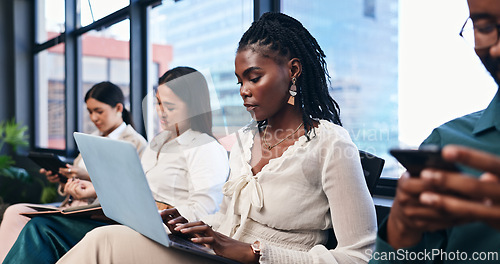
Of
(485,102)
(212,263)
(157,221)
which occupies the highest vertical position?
(485,102)

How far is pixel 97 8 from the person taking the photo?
3787 mm

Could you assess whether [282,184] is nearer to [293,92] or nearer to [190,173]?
[293,92]

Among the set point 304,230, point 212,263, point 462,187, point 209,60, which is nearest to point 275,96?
point 304,230

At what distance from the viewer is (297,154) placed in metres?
1.18

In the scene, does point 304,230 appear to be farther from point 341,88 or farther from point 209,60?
point 209,60

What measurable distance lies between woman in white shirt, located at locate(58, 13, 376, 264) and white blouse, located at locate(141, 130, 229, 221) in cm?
28

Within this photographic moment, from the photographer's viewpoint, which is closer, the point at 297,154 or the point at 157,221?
the point at 157,221

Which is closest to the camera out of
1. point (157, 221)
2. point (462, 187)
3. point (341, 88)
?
point (462, 187)

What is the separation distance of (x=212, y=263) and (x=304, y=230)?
277 mm

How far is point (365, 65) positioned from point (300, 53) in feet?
2.04

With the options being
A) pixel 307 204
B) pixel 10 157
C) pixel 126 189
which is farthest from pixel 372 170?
Answer: pixel 10 157

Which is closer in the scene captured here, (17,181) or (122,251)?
(122,251)

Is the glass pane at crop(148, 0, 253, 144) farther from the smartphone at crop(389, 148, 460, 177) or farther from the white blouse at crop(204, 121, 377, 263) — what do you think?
the smartphone at crop(389, 148, 460, 177)

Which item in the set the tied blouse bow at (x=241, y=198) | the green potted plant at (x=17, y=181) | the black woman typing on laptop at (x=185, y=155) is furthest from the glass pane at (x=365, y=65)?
the green potted plant at (x=17, y=181)
